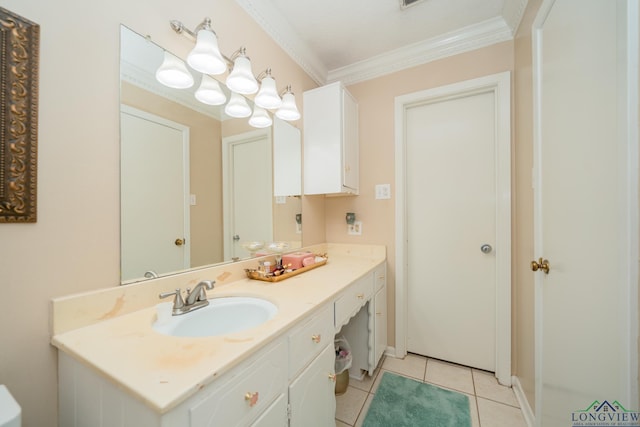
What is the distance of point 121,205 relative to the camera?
2.96 ft

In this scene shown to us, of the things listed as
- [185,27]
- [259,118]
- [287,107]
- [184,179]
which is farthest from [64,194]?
[287,107]

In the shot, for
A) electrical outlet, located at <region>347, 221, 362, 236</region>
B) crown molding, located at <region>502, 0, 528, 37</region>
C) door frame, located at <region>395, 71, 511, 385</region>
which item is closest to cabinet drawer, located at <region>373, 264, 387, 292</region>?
electrical outlet, located at <region>347, 221, 362, 236</region>

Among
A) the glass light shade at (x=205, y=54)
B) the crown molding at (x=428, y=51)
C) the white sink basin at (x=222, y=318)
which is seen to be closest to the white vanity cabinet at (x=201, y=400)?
the white sink basin at (x=222, y=318)

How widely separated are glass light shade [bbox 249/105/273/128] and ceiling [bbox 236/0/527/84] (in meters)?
0.53

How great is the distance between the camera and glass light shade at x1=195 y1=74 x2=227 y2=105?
3.94ft

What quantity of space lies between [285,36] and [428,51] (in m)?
1.10

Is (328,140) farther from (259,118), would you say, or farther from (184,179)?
(184,179)

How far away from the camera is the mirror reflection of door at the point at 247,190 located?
4.44 feet

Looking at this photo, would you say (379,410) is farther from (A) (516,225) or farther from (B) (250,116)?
(B) (250,116)

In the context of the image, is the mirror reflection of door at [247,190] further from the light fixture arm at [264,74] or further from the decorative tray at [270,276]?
the light fixture arm at [264,74]

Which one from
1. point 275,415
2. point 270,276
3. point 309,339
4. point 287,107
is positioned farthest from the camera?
point 287,107

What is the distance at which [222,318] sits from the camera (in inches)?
40.4

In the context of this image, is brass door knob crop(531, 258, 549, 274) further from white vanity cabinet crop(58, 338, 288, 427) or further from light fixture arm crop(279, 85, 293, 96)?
light fixture arm crop(279, 85, 293, 96)

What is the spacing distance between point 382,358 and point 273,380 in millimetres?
1530
